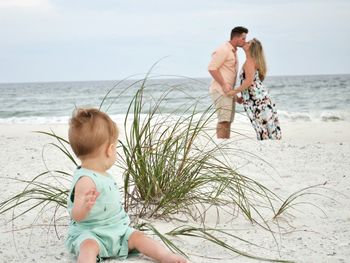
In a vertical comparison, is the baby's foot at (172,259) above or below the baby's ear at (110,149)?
below

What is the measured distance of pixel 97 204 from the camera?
273 cm

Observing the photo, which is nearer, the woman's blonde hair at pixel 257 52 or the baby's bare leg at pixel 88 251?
the baby's bare leg at pixel 88 251

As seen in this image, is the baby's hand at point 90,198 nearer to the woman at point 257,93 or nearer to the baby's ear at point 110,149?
the baby's ear at point 110,149

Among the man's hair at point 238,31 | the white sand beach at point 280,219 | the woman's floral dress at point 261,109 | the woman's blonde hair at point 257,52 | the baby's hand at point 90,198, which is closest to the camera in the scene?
the baby's hand at point 90,198

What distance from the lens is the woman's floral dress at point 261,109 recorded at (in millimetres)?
7734

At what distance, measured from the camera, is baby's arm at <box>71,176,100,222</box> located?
2580 mm

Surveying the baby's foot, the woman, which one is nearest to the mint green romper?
the baby's foot

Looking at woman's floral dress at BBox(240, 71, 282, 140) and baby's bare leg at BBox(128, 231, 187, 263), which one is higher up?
woman's floral dress at BBox(240, 71, 282, 140)

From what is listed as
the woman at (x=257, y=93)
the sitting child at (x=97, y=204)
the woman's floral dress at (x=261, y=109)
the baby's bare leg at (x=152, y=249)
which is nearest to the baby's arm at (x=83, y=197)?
the sitting child at (x=97, y=204)

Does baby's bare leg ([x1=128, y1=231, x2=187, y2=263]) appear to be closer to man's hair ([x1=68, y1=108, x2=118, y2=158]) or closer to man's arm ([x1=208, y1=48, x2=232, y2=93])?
man's hair ([x1=68, y1=108, x2=118, y2=158])

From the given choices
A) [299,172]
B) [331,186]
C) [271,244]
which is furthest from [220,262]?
[299,172]

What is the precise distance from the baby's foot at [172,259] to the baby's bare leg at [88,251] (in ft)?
1.03

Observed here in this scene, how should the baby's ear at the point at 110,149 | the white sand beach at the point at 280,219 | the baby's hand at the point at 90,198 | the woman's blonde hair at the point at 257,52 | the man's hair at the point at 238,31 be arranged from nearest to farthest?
1. the baby's hand at the point at 90,198
2. the baby's ear at the point at 110,149
3. the white sand beach at the point at 280,219
4. the woman's blonde hair at the point at 257,52
5. the man's hair at the point at 238,31

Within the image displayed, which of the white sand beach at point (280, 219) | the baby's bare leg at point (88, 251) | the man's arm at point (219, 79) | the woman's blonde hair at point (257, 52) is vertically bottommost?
the white sand beach at point (280, 219)
